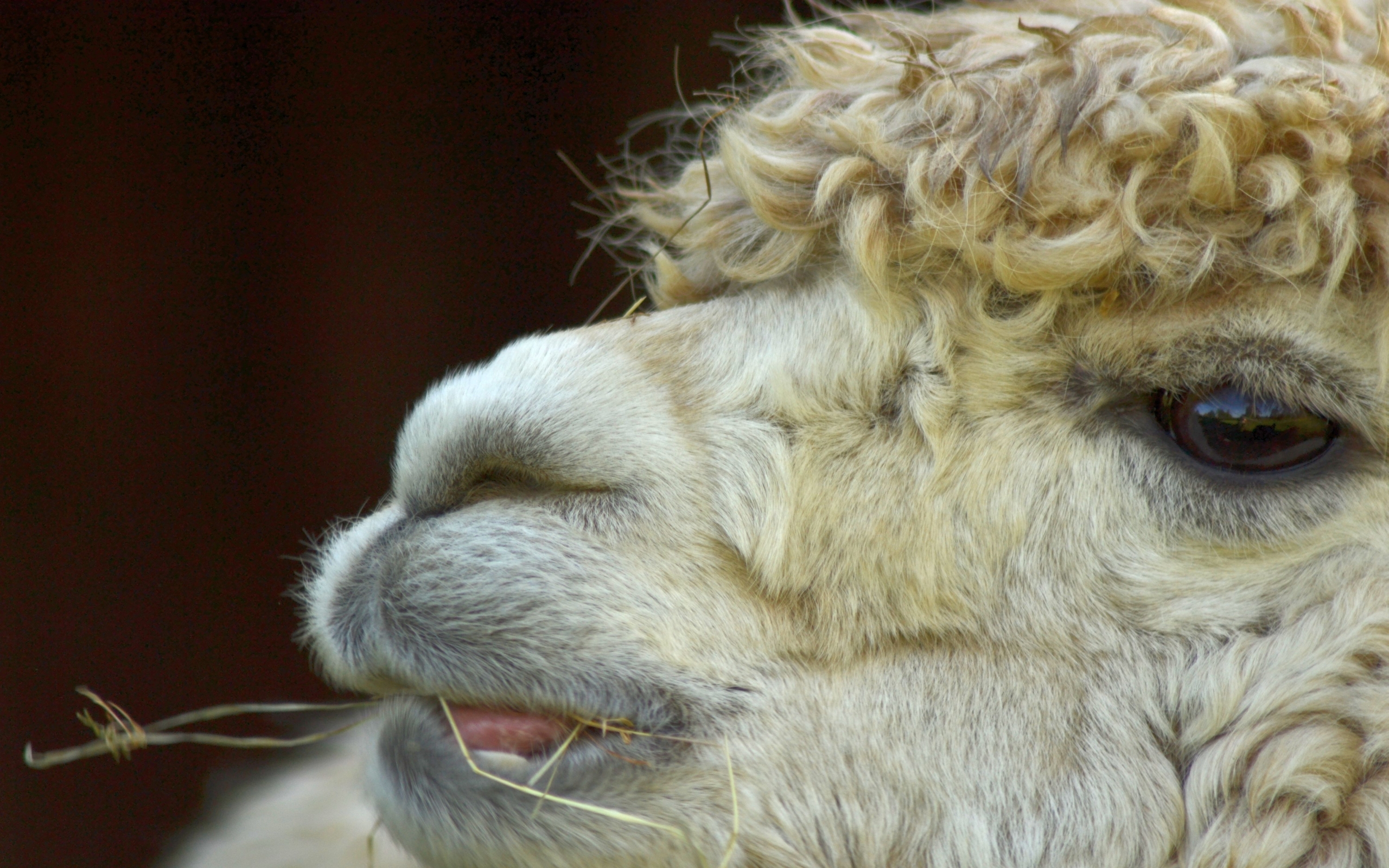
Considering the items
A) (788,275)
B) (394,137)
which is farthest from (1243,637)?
(394,137)

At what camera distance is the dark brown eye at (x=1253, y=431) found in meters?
1.35

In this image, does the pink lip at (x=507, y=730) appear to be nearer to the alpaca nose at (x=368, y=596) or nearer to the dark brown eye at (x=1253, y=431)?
the alpaca nose at (x=368, y=596)

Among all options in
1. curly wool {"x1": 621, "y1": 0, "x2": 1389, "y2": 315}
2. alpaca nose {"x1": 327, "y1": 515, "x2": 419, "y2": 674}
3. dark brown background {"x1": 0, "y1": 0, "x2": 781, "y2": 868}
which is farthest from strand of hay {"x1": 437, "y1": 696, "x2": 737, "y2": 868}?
dark brown background {"x1": 0, "y1": 0, "x2": 781, "y2": 868}

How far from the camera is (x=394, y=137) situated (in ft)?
14.7

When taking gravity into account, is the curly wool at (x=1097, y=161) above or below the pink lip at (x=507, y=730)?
above

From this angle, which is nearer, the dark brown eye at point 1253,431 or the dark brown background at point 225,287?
the dark brown eye at point 1253,431

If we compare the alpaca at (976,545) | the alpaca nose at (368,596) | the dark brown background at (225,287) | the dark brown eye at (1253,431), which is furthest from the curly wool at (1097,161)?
the dark brown background at (225,287)

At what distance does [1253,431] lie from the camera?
136cm

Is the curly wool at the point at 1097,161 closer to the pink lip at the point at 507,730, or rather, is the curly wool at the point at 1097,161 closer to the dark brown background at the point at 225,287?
the pink lip at the point at 507,730

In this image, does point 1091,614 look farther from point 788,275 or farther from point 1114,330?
point 788,275

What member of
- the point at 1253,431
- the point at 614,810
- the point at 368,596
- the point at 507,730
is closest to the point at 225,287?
the point at 368,596

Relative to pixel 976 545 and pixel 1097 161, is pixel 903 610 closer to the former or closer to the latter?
pixel 976 545

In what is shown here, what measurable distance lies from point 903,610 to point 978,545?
114 mm

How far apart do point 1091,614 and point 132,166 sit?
146 inches
